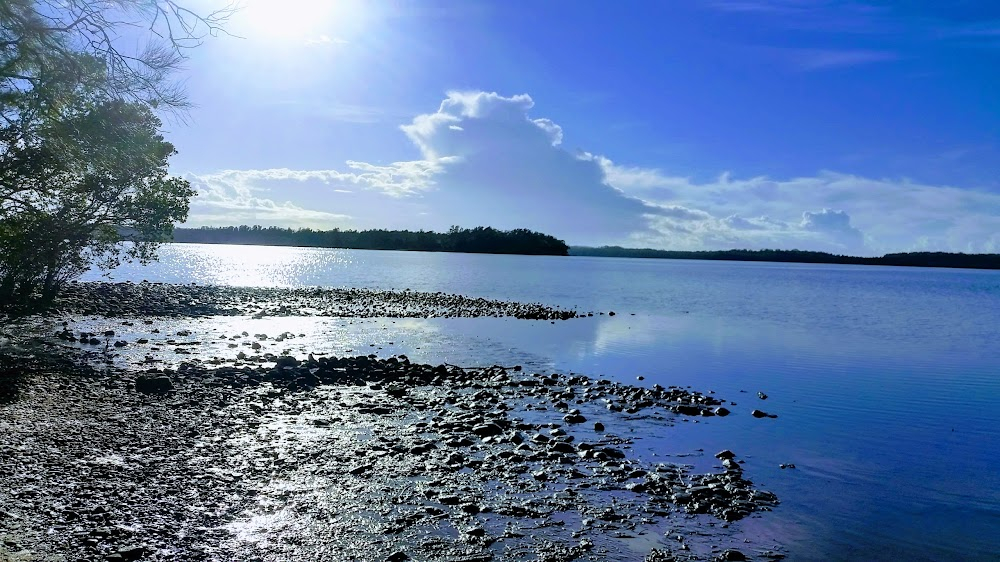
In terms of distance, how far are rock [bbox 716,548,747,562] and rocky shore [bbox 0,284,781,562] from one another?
27 mm

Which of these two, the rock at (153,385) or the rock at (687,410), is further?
the rock at (687,410)

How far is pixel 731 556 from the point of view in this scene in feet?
30.5

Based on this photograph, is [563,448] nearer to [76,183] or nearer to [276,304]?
[76,183]

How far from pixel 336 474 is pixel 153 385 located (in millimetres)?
9056

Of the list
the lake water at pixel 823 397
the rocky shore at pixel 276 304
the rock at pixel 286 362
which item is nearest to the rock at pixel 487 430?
the lake water at pixel 823 397

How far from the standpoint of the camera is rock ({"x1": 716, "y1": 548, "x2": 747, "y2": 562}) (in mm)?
9258

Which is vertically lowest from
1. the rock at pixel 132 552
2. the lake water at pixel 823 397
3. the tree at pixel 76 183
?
the lake water at pixel 823 397

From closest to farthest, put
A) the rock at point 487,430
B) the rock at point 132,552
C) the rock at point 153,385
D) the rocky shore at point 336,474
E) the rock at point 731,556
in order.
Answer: the rock at point 132,552 → the rocky shore at point 336,474 → the rock at point 731,556 → the rock at point 487,430 → the rock at point 153,385

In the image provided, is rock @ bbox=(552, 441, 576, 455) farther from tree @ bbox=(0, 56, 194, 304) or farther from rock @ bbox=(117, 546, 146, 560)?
tree @ bbox=(0, 56, 194, 304)

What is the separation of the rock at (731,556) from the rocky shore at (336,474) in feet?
0.09

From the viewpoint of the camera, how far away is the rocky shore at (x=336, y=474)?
29.7ft

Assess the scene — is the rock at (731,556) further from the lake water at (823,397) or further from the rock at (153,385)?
the rock at (153,385)

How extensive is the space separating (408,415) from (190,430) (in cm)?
531

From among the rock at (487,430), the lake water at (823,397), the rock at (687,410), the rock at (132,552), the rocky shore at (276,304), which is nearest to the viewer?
the rock at (132,552)
